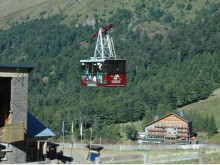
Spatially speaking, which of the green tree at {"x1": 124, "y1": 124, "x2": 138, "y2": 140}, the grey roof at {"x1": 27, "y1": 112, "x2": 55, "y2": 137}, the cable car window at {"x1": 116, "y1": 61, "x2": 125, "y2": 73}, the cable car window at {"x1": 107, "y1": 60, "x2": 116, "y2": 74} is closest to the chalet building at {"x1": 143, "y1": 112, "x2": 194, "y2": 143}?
the green tree at {"x1": 124, "y1": 124, "x2": 138, "y2": 140}

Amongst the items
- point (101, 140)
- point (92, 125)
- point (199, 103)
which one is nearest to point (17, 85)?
point (101, 140)

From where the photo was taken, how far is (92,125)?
143 meters

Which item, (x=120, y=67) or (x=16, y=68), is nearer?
(x=16, y=68)

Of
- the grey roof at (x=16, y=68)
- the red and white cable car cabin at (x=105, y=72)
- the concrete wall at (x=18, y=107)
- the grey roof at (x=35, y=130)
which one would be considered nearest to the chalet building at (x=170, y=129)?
the grey roof at (x=35, y=130)

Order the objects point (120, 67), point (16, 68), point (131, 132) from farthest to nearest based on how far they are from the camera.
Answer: point (131, 132) < point (120, 67) < point (16, 68)

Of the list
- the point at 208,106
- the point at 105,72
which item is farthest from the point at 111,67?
the point at 208,106

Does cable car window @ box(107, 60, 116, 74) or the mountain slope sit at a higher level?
the mountain slope

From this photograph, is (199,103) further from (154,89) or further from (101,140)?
(101,140)

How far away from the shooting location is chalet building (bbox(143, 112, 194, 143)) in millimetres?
125875

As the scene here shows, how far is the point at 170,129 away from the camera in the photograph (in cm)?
12775

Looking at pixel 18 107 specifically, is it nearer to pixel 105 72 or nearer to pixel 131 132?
pixel 105 72

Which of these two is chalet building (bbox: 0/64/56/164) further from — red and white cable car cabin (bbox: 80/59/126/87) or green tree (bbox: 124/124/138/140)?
green tree (bbox: 124/124/138/140)

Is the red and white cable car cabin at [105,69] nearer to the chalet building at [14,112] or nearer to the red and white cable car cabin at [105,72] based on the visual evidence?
the red and white cable car cabin at [105,72]

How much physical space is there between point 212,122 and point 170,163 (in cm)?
8876
